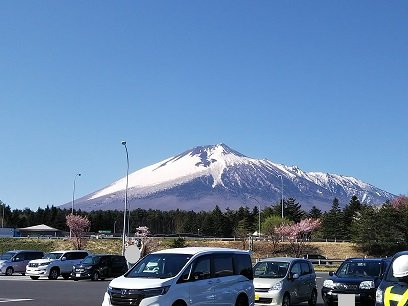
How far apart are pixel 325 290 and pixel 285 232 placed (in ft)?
244

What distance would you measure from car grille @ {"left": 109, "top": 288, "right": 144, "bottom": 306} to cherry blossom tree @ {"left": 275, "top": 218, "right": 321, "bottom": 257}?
67641 mm

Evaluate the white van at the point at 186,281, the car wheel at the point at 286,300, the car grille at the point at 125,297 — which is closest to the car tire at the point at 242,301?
the white van at the point at 186,281

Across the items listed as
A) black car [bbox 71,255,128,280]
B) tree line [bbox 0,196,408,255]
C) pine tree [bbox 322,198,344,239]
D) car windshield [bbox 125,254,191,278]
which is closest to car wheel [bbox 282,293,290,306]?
car windshield [bbox 125,254,191,278]

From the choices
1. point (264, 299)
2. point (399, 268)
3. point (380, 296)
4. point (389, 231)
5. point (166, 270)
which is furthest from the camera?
point (389, 231)

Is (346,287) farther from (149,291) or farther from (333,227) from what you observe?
(333,227)

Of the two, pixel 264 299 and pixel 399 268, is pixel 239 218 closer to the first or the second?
pixel 264 299

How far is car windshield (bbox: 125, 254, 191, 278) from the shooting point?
13.4 meters

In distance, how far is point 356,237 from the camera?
77.8m

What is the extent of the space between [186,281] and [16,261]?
30304 mm

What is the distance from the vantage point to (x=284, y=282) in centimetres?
1831

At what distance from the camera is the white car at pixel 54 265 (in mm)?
36219

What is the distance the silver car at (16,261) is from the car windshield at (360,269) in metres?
26.7

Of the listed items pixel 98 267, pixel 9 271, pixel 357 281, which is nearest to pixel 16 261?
pixel 9 271

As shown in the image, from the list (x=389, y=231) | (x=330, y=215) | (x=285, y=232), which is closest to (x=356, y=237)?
(x=389, y=231)
